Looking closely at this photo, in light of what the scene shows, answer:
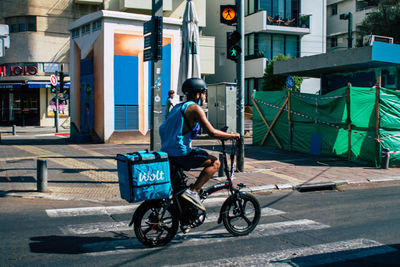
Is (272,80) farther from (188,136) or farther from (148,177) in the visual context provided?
(148,177)

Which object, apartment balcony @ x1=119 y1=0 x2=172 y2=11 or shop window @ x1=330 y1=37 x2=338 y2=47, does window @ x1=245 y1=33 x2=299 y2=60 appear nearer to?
apartment balcony @ x1=119 y1=0 x2=172 y2=11

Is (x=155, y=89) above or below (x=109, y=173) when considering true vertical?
above

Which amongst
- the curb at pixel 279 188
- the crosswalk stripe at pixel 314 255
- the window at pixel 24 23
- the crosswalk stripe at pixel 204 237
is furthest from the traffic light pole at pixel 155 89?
the window at pixel 24 23

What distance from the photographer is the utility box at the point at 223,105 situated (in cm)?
2069

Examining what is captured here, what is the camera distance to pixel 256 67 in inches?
1277

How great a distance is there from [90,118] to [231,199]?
13199 mm

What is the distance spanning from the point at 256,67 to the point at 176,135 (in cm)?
2825

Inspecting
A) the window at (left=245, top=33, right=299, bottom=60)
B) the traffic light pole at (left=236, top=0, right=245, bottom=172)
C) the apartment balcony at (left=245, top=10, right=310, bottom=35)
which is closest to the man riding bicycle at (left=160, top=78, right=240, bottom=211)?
the traffic light pole at (left=236, top=0, right=245, bottom=172)

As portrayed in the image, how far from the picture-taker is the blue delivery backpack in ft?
15.3

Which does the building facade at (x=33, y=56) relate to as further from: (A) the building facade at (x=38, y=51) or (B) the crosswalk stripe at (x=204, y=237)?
(B) the crosswalk stripe at (x=204, y=237)

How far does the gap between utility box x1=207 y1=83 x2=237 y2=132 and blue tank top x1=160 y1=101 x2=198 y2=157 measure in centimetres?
1528

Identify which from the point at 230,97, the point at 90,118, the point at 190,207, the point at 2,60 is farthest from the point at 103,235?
the point at 2,60

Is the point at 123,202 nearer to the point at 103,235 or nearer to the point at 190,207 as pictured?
the point at 103,235

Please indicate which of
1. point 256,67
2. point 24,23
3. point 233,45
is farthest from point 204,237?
point 24,23
